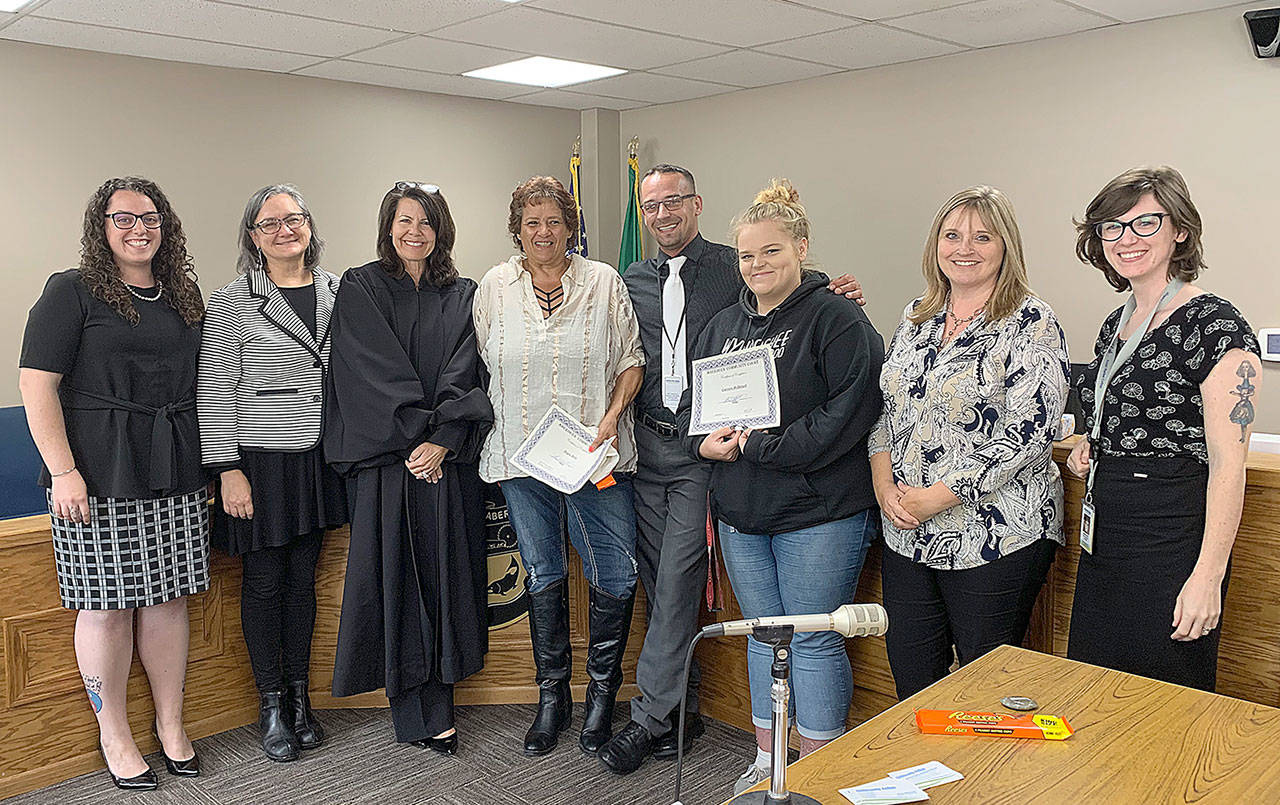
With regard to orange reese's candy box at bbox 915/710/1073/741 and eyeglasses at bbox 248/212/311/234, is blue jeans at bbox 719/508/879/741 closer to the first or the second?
orange reese's candy box at bbox 915/710/1073/741

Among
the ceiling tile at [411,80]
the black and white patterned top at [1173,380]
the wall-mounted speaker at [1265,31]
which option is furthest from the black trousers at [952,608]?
the ceiling tile at [411,80]

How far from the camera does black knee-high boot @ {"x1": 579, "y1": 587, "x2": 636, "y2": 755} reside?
3.08m

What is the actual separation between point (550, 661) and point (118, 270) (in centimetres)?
163

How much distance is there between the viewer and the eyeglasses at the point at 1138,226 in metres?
2.02

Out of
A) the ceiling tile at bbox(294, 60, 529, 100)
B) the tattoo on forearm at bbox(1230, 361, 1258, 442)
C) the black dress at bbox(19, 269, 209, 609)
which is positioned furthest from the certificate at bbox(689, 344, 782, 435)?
the ceiling tile at bbox(294, 60, 529, 100)

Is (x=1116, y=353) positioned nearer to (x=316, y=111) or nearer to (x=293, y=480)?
(x=293, y=480)

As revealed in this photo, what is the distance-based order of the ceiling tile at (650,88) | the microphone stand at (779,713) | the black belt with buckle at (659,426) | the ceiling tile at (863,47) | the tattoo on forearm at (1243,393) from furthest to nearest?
the ceiling tile at (650,88)
the ceiling tile at (863,47)
the black belt with buckle at (659,426)
the tattoo on forearm at (1243,393)
the microphone stand at (779,713)

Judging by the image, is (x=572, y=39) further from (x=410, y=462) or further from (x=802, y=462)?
(x=802, y=462)

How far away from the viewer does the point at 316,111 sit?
19.0ft

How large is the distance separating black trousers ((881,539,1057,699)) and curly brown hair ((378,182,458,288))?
150 centimetres

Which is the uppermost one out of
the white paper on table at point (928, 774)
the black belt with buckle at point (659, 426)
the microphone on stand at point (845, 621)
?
the black belt with buckle at point (659, 426)

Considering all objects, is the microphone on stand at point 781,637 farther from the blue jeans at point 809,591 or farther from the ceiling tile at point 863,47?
the ceiling tile at point 863,47

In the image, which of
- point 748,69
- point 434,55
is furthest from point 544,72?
point 748,69

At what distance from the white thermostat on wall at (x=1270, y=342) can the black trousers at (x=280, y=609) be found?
385cm
